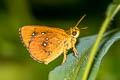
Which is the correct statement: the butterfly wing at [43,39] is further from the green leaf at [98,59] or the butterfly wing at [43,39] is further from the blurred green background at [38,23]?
the blurred green background at [38,23]

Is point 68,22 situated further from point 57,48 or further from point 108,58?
point 57,48

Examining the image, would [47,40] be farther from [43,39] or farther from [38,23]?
[38,23]

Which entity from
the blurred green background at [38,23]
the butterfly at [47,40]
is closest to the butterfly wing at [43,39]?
the butterfly at [47,40]

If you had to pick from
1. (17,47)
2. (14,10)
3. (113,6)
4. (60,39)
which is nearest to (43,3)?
(14,10)

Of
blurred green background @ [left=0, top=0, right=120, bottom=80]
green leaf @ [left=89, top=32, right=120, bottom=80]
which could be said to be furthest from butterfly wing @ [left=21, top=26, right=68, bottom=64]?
blurred green background @ [left=0, top=0, right=120, bottom=80]

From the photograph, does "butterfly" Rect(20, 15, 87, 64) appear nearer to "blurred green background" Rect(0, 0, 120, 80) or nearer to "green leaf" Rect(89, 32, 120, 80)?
"green leaf" Rect(89, 32, 120, 80)
